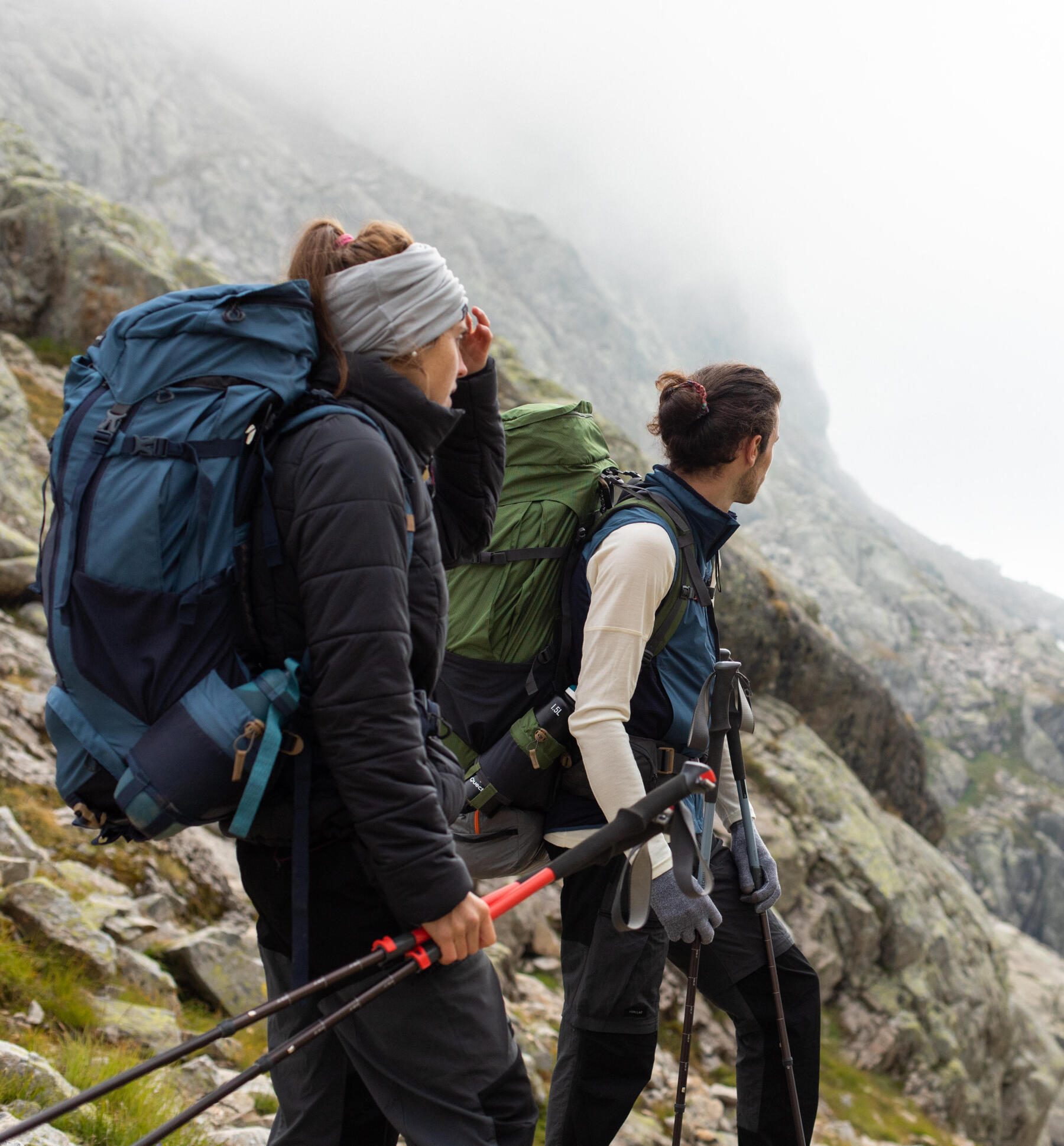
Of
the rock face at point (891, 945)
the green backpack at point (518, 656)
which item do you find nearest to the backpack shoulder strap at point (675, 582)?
the green backpack at point (518, 656)

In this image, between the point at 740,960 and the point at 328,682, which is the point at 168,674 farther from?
the point at 740,960

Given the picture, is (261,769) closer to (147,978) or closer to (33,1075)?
(33,1075)

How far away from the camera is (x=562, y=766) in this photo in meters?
3.87

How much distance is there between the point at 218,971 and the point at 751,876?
4475mm

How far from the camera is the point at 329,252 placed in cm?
271

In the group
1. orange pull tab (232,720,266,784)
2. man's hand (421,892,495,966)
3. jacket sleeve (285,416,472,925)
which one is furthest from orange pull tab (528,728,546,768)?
orange pull tab (232,720,266,784)

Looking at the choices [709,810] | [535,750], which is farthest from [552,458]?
[709,810]

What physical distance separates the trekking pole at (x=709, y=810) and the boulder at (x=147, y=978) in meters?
3.78

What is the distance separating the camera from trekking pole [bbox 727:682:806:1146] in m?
3.79

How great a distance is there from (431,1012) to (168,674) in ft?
3.92

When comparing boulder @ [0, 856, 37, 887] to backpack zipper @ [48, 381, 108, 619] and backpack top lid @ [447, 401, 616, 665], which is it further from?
backpack zipper @ [48, 381, 108, 619]

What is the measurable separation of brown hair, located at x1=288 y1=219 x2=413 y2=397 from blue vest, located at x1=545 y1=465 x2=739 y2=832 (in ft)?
5.17

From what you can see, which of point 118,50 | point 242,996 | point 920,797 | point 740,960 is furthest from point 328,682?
point 118,50

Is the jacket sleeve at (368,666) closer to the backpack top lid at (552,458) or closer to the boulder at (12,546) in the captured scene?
the backpack top lid at (552,458)
